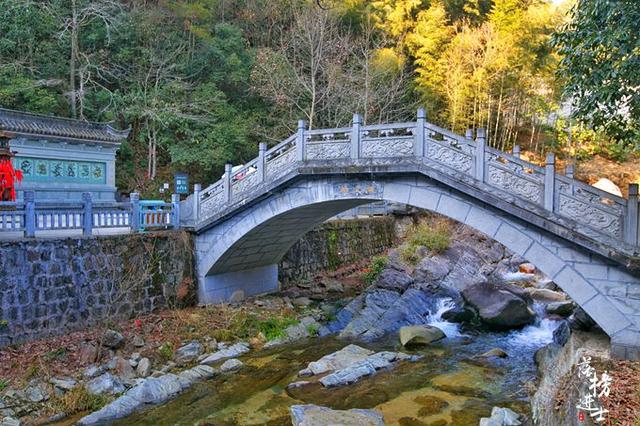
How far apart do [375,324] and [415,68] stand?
20.5 m

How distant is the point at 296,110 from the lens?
26297 millimetres

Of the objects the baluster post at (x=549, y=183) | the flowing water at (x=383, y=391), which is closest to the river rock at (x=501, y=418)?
the flowing water at (x=383, y=391)

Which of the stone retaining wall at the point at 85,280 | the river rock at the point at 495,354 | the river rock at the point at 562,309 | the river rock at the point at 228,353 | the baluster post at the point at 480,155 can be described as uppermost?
the baluster post at the point at 480,155

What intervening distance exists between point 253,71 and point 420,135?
15724 mm

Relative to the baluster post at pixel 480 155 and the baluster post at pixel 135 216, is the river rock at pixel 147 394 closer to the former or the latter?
the baluster post at pixel 135 216

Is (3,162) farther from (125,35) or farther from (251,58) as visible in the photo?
(251,58)

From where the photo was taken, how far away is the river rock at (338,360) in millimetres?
10938

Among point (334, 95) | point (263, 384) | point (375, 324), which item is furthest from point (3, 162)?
point (334, 95)

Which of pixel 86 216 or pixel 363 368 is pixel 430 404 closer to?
pixel 363 368

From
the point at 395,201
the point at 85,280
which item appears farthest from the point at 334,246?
the point at 85,280

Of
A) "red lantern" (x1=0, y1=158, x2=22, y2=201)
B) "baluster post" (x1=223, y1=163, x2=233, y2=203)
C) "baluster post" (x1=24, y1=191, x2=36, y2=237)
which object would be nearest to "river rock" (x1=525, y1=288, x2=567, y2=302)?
"baluster post" (x1=223, y1=163, x2=233, y2=203)

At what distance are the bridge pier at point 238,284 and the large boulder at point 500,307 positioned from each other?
6549mm

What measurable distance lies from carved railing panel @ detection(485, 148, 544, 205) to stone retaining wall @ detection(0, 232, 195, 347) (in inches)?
330

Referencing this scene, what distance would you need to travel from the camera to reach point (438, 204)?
11211mm
